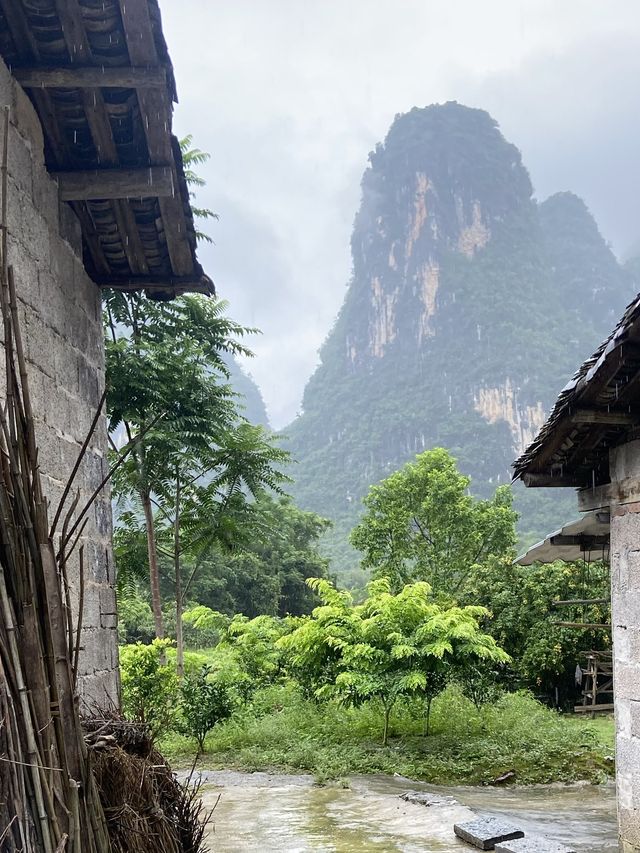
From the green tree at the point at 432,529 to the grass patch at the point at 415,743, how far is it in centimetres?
640

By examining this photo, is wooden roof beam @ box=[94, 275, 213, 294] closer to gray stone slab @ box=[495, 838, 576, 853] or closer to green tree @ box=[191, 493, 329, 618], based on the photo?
gray stone slab @ box=[495, 838, 576, 853]

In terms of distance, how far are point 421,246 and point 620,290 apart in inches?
742

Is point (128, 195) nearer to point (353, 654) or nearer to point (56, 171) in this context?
point (56, 171)

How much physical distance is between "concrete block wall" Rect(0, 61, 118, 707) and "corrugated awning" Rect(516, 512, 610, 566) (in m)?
2.99

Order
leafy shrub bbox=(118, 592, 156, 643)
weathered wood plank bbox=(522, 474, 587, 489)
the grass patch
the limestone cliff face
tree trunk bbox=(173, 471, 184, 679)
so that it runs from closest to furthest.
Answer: weathered wood plank bbox=(522, 474, 587, 489) → the grass patch → tree trunk bbox=(173, 471, 184, 679) → leafy shrub bbox=(118, 592, 156, 643) → the limestone cliff face

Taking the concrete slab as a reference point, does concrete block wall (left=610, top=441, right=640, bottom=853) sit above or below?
above

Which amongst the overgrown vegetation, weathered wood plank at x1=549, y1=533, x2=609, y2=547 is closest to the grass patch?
the overgrown vegetation

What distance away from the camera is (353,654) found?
847 centimetres

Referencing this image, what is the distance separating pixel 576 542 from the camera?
5621 millimetres

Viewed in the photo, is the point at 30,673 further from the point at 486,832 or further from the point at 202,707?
the point at 202,707

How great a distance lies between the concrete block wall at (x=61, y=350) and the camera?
9.07 feet

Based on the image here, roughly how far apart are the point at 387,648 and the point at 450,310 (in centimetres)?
5963

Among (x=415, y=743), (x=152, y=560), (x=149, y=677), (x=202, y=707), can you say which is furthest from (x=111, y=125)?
(x=415, y=743)

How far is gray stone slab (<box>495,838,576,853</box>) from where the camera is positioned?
4.61 m
